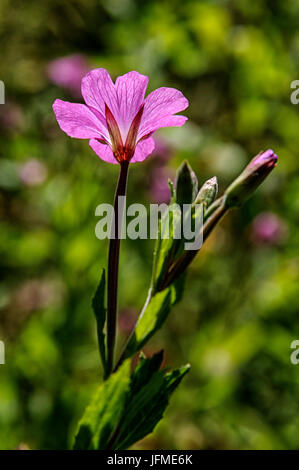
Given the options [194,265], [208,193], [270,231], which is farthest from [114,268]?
[194,265]

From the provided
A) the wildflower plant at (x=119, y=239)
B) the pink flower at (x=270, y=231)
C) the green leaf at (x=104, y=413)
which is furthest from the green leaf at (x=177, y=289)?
the pink flower at (x=270, y=231)

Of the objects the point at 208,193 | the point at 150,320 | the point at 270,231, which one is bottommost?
the point at 150,320

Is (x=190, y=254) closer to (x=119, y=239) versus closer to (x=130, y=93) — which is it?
(x=119, y=239)

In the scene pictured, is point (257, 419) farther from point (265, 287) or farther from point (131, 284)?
point (131, 284)

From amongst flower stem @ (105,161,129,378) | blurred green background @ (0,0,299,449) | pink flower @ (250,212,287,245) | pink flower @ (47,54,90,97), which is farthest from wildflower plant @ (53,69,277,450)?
pink flower @ (47,54,90,97)

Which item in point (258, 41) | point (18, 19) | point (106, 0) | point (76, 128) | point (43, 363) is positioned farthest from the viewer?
point (18, 19)

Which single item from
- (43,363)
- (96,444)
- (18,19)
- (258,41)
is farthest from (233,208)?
(18,19)
